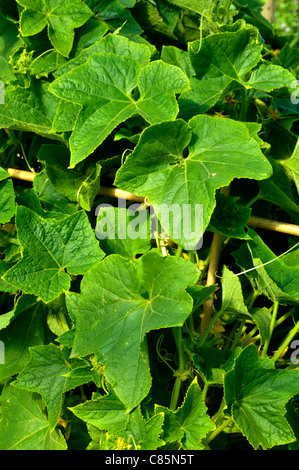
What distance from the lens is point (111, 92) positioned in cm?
91

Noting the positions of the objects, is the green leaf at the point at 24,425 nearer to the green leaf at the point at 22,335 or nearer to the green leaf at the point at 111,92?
the green leaf at the point at 22,335

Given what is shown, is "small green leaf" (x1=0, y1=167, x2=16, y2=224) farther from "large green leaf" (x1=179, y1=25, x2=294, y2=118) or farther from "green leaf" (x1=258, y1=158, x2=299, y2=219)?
"green leaf" (x1=258, y1=158, x2=299, y2=219)

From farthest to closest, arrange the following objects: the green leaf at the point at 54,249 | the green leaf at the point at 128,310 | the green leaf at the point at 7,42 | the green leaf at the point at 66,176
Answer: the green leaf at the point at 7,42 < the green leaf at the point at 66,176 < the green leaf at the point at 54,249 < the green leaf at the point at 128,310

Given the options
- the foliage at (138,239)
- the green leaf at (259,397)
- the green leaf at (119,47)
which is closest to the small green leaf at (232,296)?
the foliage at (138,239)

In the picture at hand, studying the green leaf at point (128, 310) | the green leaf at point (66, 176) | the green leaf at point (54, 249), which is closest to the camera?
the green leaf at point (128, 310)

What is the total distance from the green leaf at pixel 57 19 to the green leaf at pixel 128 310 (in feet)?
1.73

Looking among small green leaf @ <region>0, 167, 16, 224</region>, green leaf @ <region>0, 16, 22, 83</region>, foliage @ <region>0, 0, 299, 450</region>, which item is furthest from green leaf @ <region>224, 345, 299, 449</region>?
green leaf @ <region>0, 16, 22, 83</region>

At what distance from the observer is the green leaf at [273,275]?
87cm

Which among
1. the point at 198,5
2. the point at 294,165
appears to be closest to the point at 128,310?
the point at 294,165

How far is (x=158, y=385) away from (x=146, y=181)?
426 millimetres
